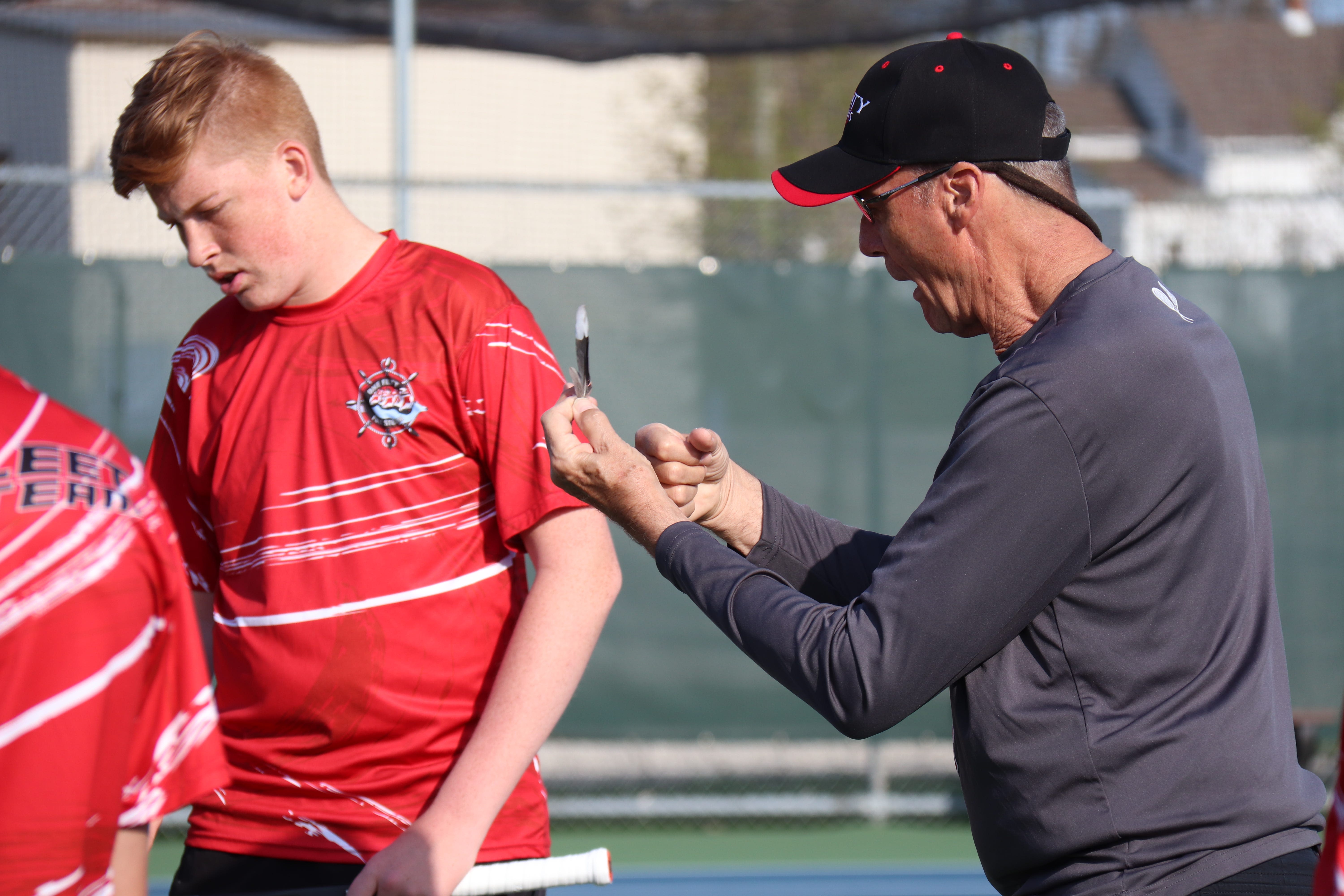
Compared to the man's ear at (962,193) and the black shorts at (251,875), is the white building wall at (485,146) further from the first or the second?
the man's ear at (962,193)

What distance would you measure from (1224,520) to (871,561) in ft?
2.07

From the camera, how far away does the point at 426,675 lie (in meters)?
1.85

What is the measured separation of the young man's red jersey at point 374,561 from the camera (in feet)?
6.02

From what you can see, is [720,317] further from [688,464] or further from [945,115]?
[945,115]

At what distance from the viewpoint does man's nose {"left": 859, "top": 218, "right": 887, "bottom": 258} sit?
1.76 metres

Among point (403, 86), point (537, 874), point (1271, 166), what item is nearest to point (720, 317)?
point (403, 86)

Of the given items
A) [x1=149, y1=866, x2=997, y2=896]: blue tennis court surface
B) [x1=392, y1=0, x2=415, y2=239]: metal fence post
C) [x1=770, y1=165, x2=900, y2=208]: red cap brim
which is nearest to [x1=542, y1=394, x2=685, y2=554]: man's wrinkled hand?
[x1=770, y1=165, x2=900, y2=208]: red cap brim

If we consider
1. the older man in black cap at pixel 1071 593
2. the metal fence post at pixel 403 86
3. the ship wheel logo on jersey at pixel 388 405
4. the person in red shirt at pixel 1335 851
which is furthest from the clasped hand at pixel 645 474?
the metal fence post at pixel 403 86

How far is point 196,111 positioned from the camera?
1843 millimetres

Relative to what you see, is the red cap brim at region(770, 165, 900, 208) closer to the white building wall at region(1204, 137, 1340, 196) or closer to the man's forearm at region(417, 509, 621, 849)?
the man's forearm at region(417, 509, 621, 849)

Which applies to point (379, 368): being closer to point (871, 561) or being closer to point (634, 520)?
point (634, 520)

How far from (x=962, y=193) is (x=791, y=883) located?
3.60 m

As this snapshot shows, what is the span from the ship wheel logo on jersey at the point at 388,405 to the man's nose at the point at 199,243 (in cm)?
34

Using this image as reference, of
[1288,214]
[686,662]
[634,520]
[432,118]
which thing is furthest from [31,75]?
[1288,214]
